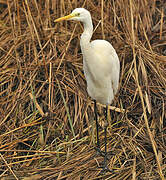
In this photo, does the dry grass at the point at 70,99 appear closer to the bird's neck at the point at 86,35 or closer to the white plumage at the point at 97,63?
the white plumage at the point at 97,63

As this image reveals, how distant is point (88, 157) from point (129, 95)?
2.05ft

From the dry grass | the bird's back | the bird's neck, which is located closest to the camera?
the bird's neck

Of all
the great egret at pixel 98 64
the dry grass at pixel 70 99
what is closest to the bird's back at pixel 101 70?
the great egret at pixel 98 64

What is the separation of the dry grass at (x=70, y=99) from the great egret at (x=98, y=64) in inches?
7.2

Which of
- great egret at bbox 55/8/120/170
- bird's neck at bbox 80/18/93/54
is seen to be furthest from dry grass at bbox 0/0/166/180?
bird's neck at bbox 80/18/93/54

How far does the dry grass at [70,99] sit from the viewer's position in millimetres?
1837

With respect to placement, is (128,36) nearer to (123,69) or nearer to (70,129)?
(123,69)

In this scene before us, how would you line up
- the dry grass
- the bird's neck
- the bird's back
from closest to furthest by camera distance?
1. the bird's neck
2. the bird's back
3. the dry grass

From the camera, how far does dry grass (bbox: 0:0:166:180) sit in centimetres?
184

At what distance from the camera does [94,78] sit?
1811 mm

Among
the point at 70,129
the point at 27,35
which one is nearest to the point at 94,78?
the point at 70,129

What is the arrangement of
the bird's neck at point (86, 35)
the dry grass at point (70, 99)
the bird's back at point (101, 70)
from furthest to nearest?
the dry grass at point (70, 99) → the bird's back at point (101, 70) → the bird's neck at point (86, 35)

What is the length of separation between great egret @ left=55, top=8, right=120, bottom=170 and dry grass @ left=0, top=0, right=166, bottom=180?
0.60 ft

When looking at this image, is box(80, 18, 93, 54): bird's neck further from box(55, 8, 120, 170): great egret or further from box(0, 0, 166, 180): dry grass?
box(0, 0, 166, 180): dry grass
